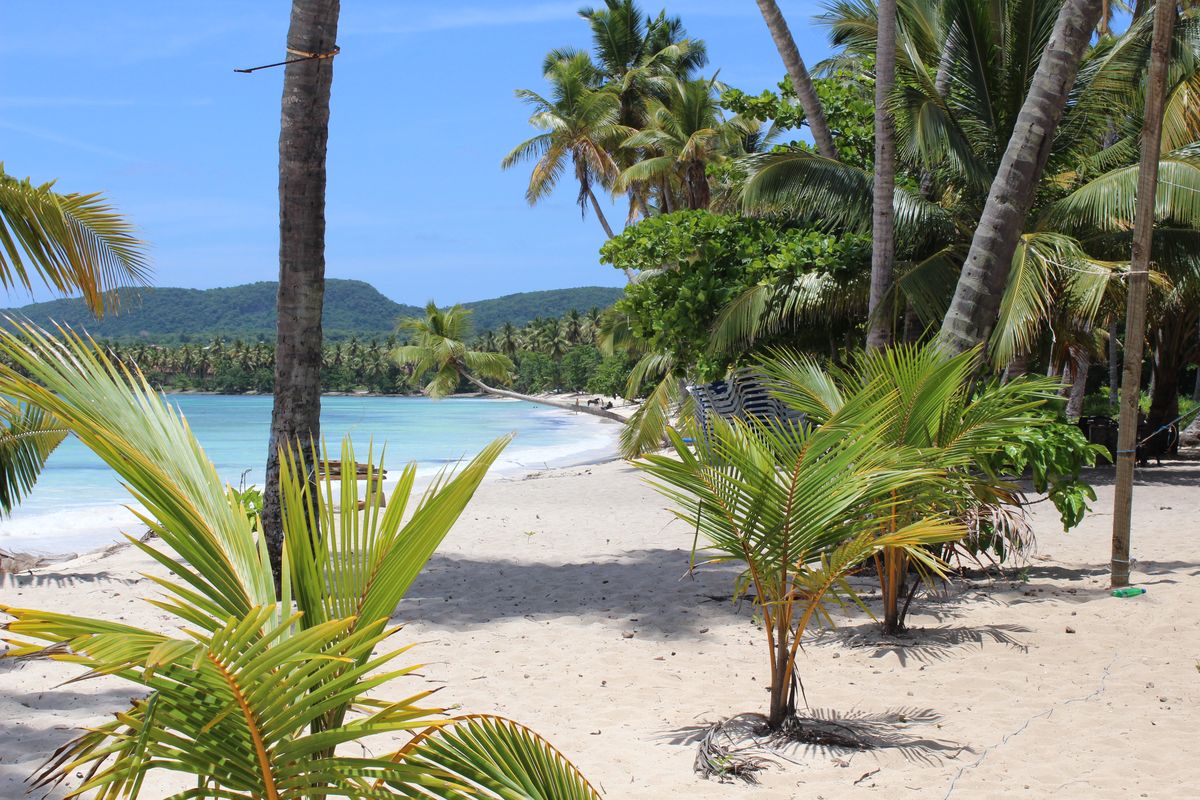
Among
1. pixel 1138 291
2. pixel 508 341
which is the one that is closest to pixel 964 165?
pixel 1138 291

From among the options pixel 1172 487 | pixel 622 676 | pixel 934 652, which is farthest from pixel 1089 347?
pixel 622 676

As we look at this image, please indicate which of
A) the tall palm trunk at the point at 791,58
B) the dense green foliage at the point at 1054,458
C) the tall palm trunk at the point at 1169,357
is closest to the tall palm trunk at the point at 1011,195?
the dense green foliage at the point at 1054,458

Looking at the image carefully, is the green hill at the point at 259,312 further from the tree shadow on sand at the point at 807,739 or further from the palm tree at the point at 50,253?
the tree shadow on sand at the point at 807,739

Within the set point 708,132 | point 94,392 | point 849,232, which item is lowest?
point 94,392

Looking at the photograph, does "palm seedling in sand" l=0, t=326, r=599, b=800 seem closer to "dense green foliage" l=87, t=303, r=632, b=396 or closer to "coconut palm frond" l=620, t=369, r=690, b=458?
"coconut palm frond" l=620, t=369, r=690, b=458

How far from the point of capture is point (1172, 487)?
1247 centimetres

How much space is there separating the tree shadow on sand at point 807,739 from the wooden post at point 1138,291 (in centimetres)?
274

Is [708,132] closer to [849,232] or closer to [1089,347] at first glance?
[1089,347]

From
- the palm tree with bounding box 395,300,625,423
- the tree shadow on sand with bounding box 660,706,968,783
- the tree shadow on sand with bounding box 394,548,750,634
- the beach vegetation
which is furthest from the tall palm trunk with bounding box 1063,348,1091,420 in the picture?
the palm tree with bounding box 395,300,625,423

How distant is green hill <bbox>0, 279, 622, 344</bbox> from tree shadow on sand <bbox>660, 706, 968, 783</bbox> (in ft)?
367

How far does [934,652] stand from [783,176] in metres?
5.62

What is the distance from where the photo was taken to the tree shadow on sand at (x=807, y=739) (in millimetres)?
3764

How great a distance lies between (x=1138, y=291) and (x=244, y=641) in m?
6.19

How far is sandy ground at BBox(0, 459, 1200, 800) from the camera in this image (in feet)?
12.0
